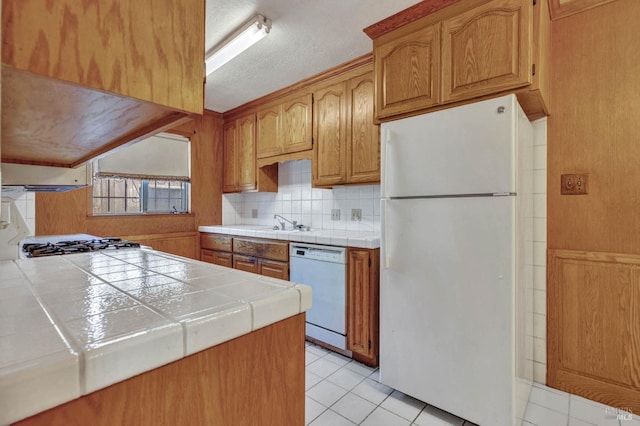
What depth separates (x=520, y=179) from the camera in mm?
1584

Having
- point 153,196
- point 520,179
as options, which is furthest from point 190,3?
point 153,196

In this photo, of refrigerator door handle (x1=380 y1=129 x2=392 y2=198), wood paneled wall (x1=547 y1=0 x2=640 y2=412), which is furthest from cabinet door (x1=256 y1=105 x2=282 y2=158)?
wood paneled wall (x1=547 y1=0 x2=640 y2=412)

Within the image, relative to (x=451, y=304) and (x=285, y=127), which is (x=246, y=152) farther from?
(x=451, y=304)

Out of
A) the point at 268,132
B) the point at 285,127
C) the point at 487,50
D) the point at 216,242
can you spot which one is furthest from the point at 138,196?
the point at 487,50

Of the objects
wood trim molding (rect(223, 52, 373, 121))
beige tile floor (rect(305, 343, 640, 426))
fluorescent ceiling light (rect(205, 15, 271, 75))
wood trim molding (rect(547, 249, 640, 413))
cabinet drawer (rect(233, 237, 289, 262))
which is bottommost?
beige tile floor (rect(305, 343, 640, 426))

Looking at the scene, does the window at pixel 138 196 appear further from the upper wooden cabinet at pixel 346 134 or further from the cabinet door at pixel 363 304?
the cabinet door at pixel 363 304

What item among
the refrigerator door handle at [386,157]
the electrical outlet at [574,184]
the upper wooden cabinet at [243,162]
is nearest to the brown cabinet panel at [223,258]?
the upper wooden cabinet at [243,162]

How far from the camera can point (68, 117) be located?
672 millimetres

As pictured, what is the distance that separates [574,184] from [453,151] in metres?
0.91

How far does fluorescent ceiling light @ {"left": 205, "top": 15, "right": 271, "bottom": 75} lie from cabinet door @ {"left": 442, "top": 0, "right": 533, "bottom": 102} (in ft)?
3.60

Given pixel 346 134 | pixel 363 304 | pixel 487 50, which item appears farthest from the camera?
pixel 346 134

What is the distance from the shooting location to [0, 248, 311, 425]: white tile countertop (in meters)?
0.41

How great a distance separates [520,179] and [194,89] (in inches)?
63.1

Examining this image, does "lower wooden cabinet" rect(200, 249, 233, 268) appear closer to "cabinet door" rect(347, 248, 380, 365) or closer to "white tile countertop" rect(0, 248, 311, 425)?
"cabinet door" rect(347, 248, 380, 365)
